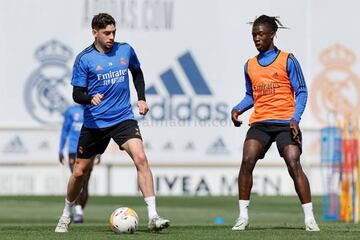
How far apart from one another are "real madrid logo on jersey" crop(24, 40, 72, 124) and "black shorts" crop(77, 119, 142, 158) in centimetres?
1597

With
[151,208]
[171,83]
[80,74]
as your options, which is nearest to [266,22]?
[80,74]

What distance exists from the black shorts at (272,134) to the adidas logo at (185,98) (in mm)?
15993

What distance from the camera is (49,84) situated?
1142 inches

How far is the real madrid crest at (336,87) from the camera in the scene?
30062 millimetres

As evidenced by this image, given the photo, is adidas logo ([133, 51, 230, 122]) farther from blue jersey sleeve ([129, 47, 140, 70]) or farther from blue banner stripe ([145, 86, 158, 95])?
blue jersey sleeve ([129, 47, 140, 70])

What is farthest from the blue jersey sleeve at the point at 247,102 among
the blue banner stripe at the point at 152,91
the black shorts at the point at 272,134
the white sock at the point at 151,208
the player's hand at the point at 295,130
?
the blue banner stripe at the point at 152,91

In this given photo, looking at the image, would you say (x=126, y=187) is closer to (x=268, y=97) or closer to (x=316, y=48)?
(x=316, y=48)

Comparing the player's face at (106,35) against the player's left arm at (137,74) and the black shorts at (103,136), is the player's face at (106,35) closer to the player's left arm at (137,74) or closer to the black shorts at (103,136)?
the player's left arm at (137,74)

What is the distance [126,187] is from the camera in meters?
29.4

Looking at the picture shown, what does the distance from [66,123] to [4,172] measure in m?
9.85

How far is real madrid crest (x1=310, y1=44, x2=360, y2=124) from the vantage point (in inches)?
1184

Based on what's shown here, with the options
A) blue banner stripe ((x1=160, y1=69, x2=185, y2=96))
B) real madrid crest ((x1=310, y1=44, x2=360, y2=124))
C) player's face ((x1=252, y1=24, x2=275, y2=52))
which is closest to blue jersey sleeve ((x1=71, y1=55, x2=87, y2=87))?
player's face ((x1=252, y1=24, x2=275, y2=52))

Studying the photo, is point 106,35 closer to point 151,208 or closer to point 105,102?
point 105,102

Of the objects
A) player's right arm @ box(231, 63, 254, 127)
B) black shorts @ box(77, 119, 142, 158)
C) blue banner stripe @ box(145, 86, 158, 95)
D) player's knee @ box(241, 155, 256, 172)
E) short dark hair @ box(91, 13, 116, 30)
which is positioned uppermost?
short dark hair @ box(91, 13, 116, 30)
